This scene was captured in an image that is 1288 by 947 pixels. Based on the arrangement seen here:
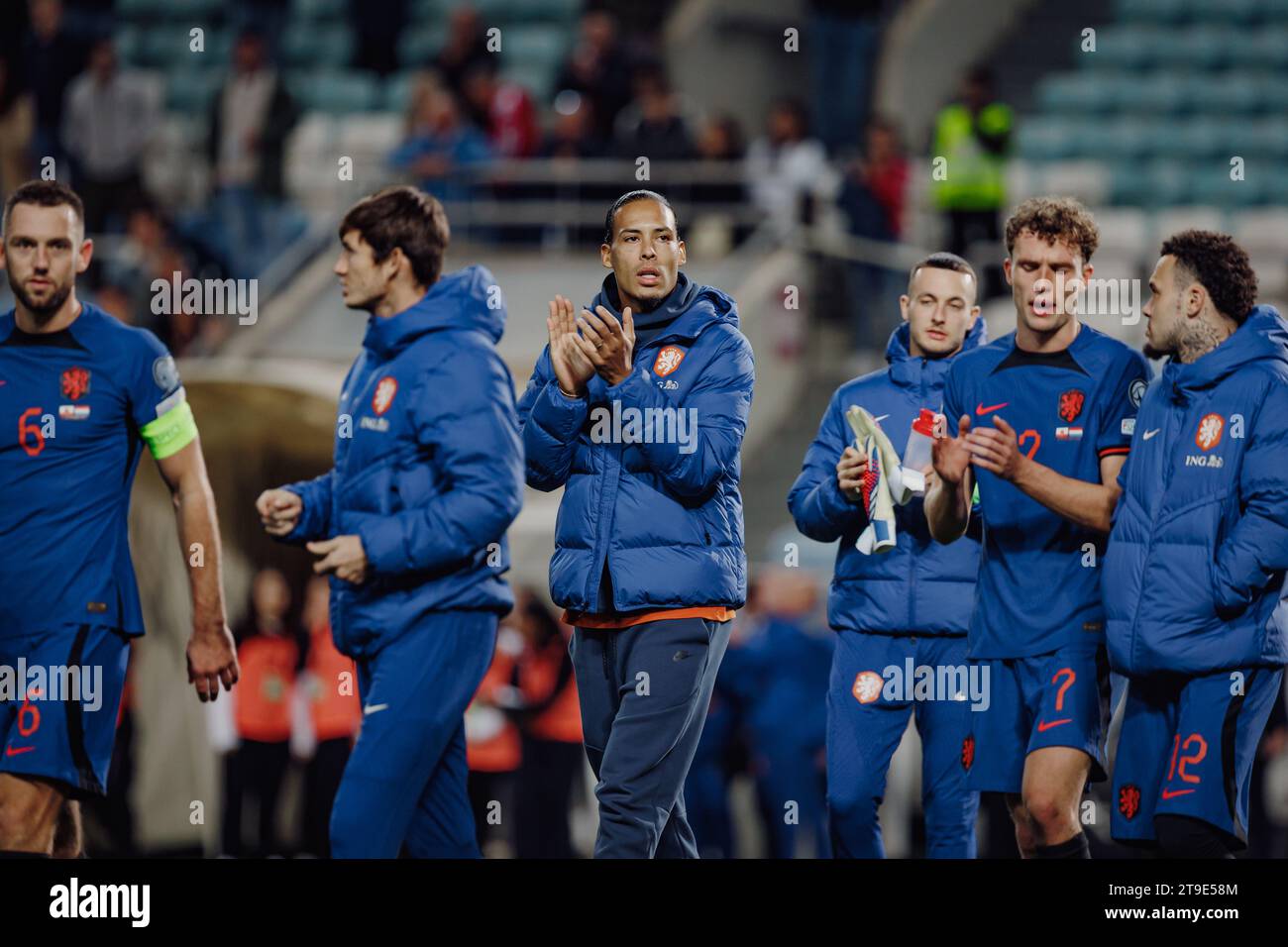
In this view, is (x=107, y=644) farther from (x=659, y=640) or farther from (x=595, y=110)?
(x=595, y=110)

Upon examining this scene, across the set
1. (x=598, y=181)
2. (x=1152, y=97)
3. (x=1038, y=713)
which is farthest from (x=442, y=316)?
(x=1152, y=97)

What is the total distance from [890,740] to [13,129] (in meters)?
9.76

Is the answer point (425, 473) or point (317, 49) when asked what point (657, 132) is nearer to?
point (317, 49)

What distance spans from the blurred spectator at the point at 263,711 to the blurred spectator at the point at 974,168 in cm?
413

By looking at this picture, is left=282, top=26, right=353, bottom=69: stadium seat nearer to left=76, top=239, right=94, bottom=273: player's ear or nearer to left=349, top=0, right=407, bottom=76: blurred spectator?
left=349, top=0, right=407, bottom=76: blurred spectator

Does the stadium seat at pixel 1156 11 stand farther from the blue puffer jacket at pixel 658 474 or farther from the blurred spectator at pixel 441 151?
the blue puffer jacket at pixel 658 474

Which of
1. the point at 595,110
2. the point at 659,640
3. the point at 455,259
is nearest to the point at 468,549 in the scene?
the point at 659,640

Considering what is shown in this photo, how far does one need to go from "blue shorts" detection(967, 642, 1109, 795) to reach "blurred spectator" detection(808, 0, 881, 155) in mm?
7875

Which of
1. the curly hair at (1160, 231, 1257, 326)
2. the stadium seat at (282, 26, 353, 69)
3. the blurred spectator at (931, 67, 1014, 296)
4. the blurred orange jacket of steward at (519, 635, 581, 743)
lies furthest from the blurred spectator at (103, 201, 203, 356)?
the curly hair at (1160, 231, 1257, 326)

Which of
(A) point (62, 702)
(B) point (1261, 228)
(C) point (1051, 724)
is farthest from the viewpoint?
(B) point (1261, 228)

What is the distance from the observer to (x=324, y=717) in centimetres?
1019

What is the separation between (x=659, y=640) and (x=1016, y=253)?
156 centimetres

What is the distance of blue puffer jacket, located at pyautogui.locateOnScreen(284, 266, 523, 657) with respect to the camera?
18.8 feet

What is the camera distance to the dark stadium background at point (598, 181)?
34.9ft
